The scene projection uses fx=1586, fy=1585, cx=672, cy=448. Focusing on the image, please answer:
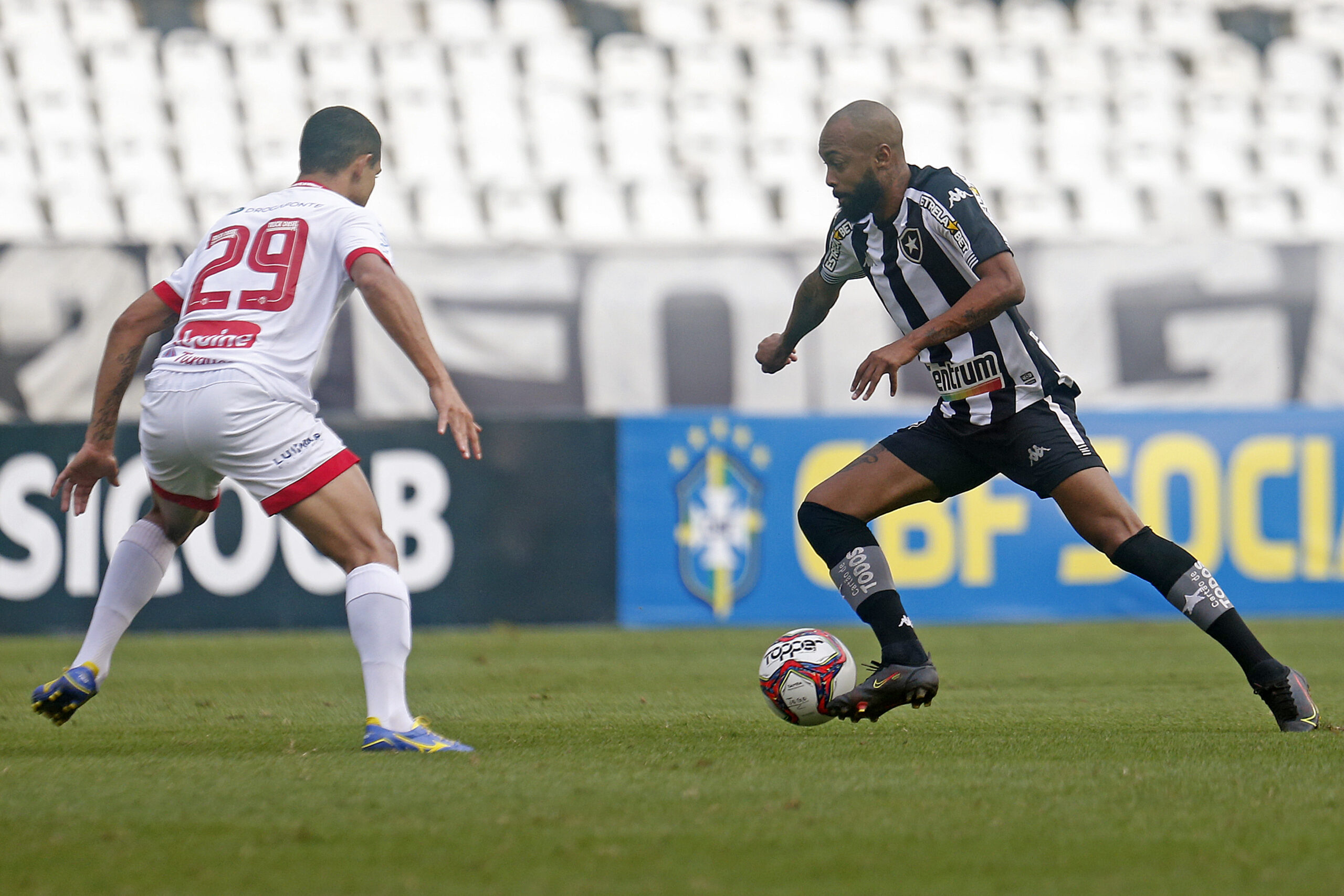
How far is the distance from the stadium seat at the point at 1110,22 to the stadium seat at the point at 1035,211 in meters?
2.86

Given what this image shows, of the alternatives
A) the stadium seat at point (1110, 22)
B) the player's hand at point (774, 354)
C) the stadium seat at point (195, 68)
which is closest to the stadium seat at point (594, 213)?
the stadium seat at point (195, 68)

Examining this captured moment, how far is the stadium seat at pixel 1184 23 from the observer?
679 inches

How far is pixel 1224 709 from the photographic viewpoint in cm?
543

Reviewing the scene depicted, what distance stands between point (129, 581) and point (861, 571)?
218 centimetres

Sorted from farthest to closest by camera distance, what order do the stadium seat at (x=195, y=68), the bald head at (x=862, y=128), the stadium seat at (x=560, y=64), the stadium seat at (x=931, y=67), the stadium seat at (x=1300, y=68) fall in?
the stadium seat at (x=1300, y=68) < the stadium seat at (x=931, y=67) < the stadium seat at (x=560, y=64) < the stadium seat at (x=195, y=68) < the bald head at (x=862, y=128)

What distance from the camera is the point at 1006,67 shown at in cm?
1645

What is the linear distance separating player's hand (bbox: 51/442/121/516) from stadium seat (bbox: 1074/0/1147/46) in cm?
1450

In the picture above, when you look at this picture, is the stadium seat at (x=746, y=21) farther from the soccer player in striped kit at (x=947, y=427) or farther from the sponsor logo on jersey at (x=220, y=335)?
the sponsor logo on jersey at (x=220, y=335)

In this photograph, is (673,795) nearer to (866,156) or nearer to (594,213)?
(866,156)

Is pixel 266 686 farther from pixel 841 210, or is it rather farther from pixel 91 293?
pixel 91 293

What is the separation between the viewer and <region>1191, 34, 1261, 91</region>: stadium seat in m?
17.0

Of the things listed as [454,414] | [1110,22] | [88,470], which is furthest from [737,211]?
[454,414]

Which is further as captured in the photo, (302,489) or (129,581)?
(129,581)

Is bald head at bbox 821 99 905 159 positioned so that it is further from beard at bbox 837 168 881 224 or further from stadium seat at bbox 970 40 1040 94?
stadium seat at bbox 970 40 1040 94
